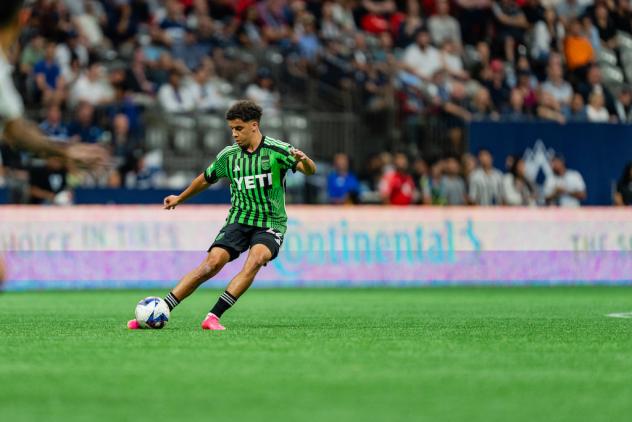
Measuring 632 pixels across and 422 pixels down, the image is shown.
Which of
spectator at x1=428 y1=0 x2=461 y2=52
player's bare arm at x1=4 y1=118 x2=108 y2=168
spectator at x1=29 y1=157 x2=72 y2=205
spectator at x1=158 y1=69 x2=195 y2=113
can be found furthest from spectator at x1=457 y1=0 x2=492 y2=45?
player's bare arm at x1=4 y1=118 x2=108 y2=168

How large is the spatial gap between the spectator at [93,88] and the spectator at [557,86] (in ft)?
27.3

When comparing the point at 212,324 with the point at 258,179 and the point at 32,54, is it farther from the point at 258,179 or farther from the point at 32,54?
the point at 32,54

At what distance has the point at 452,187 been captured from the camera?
72.2ft

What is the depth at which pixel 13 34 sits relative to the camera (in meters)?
6.26

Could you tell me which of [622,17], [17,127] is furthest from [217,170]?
[622,17]

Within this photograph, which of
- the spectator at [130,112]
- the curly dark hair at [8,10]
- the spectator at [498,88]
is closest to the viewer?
the curly dark hair at [8,10]

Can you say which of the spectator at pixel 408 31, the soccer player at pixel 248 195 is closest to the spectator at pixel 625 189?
the spectator at pixel 408 31

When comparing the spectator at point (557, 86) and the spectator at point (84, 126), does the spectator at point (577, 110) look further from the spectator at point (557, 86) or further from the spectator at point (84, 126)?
the spectator at point (84, 126)

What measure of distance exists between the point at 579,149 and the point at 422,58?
397 centimetres

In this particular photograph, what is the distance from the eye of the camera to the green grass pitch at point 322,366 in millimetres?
6664

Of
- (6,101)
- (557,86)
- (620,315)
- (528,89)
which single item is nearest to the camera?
(6,101)

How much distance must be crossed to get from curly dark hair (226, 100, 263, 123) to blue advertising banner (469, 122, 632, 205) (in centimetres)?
1050

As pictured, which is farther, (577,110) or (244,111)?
(577,110)

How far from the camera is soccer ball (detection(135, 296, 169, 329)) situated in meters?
11.7
